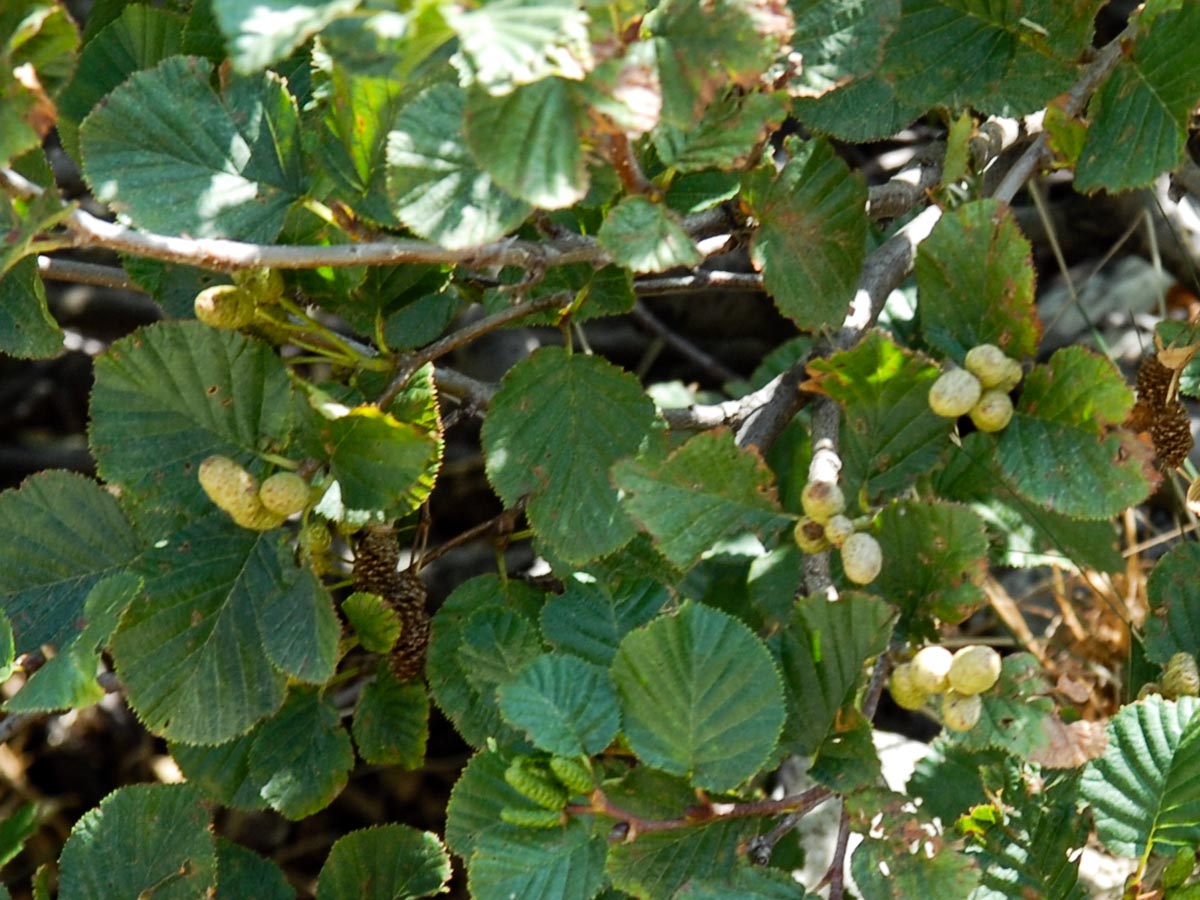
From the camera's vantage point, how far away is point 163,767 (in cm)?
198

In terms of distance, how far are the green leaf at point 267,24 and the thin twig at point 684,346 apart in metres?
1.37

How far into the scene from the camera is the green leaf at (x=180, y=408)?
1.02 m

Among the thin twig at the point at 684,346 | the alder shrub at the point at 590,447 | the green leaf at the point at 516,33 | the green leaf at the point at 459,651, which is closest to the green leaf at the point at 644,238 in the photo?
the alder shrub at the point at 590,447

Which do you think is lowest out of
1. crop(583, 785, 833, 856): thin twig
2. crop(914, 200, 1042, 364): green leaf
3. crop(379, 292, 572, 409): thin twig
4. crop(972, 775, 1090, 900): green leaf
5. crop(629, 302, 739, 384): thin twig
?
crop(629, 302, 739, 384): thin twig

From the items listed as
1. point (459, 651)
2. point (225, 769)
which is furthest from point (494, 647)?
point (225, 769)

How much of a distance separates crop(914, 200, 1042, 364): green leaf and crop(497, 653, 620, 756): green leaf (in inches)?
13.5

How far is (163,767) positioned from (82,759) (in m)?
0.19

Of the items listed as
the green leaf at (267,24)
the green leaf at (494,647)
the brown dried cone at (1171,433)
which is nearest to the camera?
the green leaf at (267,24)

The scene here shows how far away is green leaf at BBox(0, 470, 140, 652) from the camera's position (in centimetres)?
110

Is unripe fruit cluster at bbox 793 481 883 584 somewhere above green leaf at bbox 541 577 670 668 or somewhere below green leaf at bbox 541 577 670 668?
above

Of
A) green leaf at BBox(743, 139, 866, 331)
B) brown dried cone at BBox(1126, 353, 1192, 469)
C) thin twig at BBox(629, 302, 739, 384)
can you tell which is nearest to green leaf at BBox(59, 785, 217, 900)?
green leaf at BBox(743, 139, 866, 331)

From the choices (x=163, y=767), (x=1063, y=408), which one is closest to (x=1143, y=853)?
→ (x=1063, y=408)

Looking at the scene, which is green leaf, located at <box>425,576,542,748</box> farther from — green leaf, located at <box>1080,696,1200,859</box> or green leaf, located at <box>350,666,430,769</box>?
green leaf, located at <box>1080,696,1200,859</box>

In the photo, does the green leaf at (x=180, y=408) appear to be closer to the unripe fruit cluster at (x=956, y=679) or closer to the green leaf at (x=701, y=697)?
the green leaf at (x=701, y=697)
